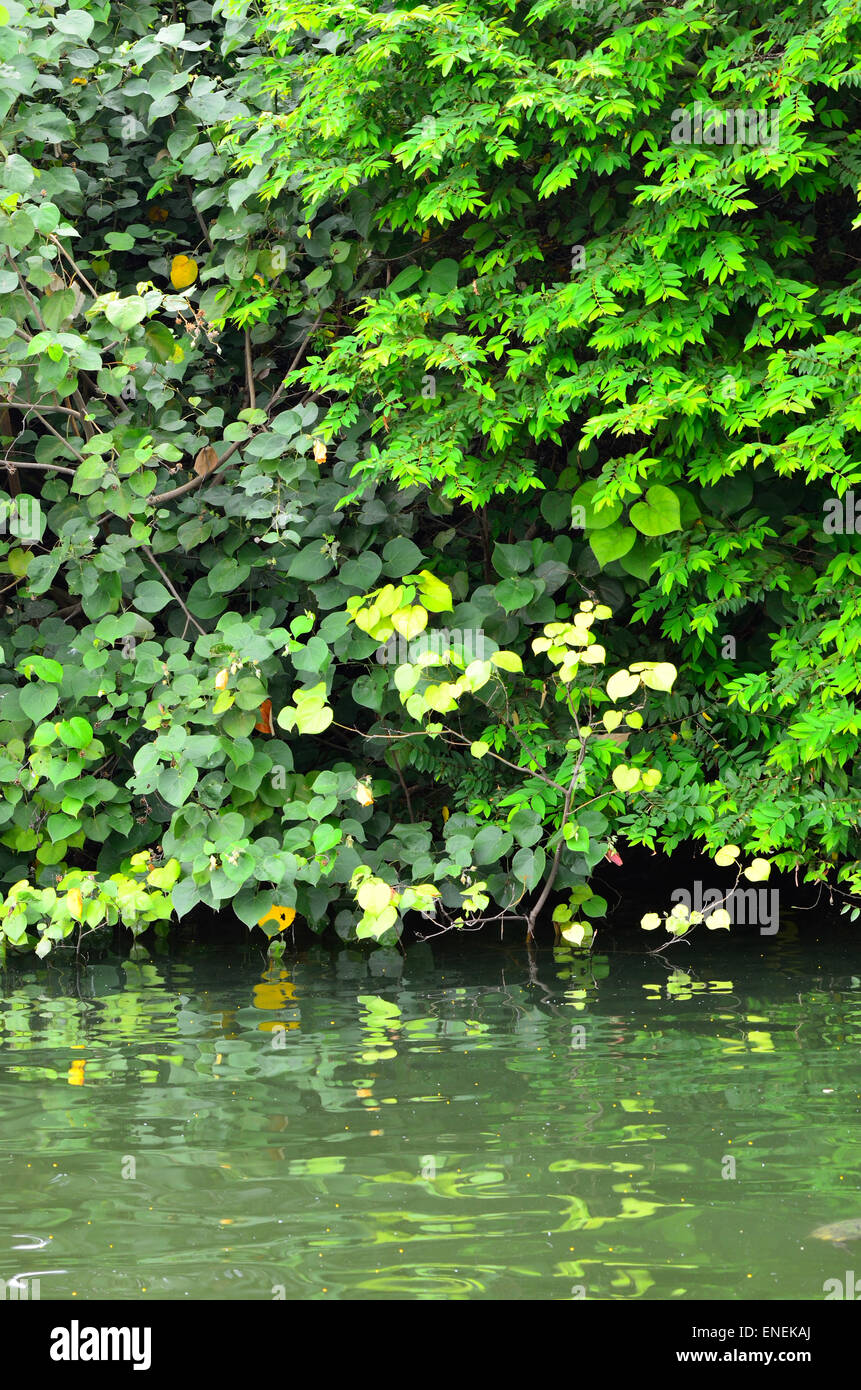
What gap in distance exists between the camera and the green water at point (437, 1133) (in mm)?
3330

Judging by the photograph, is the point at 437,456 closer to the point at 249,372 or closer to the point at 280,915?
the point at 249,372

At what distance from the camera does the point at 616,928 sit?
807 centimetres

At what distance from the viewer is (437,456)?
265 inches

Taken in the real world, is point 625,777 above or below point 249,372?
below

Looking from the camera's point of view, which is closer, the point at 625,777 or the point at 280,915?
the point at 625,777

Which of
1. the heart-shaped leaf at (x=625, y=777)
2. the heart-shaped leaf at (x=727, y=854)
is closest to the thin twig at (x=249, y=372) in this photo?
the heart-shaped leaf at (x=625, y=777)

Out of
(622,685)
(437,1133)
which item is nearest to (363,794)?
(622,685)

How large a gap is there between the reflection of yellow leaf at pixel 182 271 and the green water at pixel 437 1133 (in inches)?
156

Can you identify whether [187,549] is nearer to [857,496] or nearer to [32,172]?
[32,172]

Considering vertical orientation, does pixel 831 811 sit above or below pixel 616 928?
above

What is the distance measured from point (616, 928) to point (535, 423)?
9.81 ft

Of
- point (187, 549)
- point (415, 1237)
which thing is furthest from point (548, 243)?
point (415, 1237)

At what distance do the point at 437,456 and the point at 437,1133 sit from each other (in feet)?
11.2

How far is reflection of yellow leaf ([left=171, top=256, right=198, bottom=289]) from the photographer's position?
8195mm
